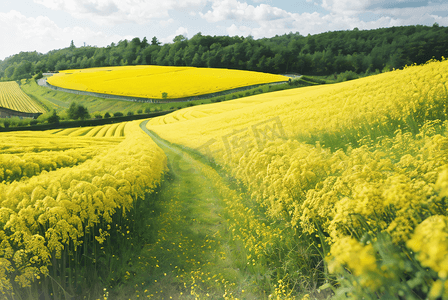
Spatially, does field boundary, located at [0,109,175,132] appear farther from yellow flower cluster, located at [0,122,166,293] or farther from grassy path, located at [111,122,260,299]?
grassy path, located at [111,122,260,299]

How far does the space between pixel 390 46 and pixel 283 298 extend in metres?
107

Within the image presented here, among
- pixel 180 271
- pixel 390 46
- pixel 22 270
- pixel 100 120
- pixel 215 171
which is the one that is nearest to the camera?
pixel 22 270

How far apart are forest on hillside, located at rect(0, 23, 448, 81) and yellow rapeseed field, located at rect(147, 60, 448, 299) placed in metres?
70.1

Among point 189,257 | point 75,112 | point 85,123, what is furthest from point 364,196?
point 75,112

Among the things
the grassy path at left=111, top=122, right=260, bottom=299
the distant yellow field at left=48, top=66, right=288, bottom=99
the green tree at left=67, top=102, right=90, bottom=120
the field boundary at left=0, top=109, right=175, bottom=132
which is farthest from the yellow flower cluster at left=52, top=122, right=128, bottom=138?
the distant yellow field at left=48, top=66, right=288, bottom=99

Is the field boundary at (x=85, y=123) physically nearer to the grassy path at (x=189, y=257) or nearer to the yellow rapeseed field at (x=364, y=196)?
the grassy path at (x=189, y=257)

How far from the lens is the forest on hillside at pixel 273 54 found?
8756 cm

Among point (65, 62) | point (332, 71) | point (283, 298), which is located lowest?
point (283, 298)

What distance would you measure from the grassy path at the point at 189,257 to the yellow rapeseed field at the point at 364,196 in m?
0.72

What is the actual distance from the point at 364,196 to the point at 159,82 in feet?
284

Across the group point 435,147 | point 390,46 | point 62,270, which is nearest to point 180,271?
point 62,270

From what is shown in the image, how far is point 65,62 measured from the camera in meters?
139

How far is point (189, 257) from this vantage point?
6645mm

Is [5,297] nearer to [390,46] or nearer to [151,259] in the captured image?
[151,259]
